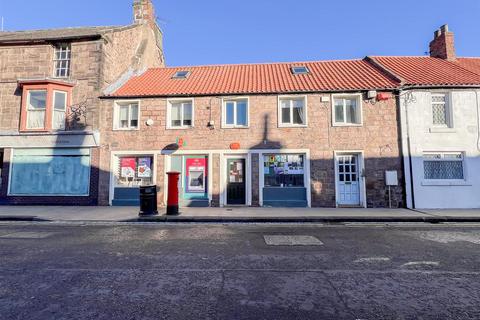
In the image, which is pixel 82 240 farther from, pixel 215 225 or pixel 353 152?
pixel 353 152

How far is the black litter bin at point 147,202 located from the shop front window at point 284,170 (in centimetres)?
542

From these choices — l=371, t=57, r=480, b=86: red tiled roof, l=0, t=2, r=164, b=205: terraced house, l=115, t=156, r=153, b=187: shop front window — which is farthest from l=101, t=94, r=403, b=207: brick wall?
l=371, t=57, r=480, b=86: red tiled roof

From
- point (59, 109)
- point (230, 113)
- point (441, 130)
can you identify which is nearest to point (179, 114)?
point (230, 113)

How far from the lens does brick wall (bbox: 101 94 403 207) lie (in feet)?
41.0

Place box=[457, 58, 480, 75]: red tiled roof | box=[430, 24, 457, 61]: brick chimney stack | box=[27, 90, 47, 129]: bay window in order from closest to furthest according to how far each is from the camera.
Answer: box=[27, 90, 47, 129]: bay window < box=[457, 58, 480, 75]: red tiled roof < box=[430, 24, 457, 61]: brick chimney stack

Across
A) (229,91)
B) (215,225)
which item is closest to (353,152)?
(229,91)

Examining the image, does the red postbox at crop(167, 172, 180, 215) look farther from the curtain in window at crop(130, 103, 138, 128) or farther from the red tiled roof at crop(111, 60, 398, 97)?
the red tiled roof at crop(111, 60, 398, 97)

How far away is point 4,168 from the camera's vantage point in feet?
44.7

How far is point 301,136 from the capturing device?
12.9 meters

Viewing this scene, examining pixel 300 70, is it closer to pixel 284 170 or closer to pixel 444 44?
pixel 284 170

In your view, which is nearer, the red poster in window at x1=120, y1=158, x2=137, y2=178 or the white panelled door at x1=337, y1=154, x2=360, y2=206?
the white panelled door at x1=337, y1=154, x2=360, y2=206

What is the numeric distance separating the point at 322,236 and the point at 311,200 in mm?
5660

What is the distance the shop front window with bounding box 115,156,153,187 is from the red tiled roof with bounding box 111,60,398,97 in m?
3.47

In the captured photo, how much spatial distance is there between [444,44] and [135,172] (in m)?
20.1
